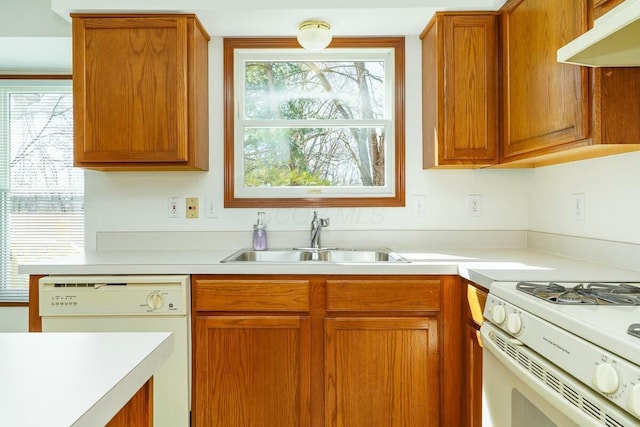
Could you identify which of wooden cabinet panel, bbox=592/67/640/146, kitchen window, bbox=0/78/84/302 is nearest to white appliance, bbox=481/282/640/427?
wooden cabinet panel, bbox=592/67/640/146

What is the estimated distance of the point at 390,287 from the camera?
1703 mm

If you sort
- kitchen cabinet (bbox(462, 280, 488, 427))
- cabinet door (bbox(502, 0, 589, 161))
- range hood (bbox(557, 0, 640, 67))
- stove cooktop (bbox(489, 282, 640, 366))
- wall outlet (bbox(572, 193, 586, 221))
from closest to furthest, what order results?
stove cooktop (bbox(489, 282, 640, 366)) < range hood (bbox(557, 0, 640, 67)) < cabinet door (bbox(502, 0, 589, 161)) < kitchen cabinet (bbox(462, 280, 488, 427)) < wall outlet (bbox(572, 193, 586, 221))

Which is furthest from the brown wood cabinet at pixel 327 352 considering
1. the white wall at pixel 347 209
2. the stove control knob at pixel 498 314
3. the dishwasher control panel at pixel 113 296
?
the white wall at pixel 347 209

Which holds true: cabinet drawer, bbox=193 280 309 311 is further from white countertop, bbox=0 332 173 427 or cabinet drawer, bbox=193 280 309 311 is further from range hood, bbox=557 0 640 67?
range hood, bbox=557 0 640 67

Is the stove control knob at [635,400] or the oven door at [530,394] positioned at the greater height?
the stove control knob at [635,400]

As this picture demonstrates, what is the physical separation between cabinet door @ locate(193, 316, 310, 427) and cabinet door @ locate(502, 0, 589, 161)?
3.91ft

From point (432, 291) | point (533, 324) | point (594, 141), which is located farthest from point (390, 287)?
point (594, 141)

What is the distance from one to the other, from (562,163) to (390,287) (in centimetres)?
107

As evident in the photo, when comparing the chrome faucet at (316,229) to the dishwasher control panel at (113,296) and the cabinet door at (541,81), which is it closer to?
the dishwasher control panel at (113,296)

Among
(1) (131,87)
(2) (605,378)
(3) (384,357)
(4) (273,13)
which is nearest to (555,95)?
(2) (605,378)

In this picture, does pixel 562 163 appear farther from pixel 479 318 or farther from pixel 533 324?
pixel 533 324

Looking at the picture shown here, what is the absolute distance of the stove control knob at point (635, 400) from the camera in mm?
692

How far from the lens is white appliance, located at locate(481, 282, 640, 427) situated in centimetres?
76

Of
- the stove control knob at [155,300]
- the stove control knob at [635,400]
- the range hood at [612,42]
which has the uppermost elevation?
the range hood at [612,42]
